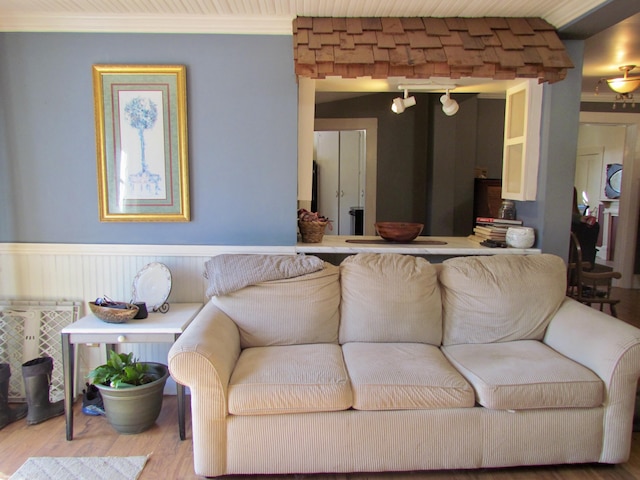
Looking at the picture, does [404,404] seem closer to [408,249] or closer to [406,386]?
[406,386]

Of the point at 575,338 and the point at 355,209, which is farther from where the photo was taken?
the point at 355,209

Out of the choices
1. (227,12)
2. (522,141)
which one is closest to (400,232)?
(522,141)

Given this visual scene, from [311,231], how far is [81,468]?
1.75 m

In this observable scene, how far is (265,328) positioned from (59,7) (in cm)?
212

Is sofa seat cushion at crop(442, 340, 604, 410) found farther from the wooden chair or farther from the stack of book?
the wooden chair

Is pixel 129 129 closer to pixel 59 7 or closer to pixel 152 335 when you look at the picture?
pixel 59 7

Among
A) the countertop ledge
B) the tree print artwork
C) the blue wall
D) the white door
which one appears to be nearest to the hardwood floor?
the blue wall

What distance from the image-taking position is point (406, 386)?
6.90 ft

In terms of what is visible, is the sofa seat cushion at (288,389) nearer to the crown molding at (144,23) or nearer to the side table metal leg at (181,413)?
the side table metal leg at (181,413)

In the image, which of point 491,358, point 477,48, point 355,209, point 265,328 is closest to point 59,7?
point 265,328

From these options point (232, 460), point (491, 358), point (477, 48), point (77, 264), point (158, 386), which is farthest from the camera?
point (77, 264)

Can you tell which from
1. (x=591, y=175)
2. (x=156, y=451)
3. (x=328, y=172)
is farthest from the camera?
(x=591, y=175)

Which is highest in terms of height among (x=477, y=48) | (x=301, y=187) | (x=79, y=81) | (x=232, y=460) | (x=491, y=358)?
(x=477, y=48)

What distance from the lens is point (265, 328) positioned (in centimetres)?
254
